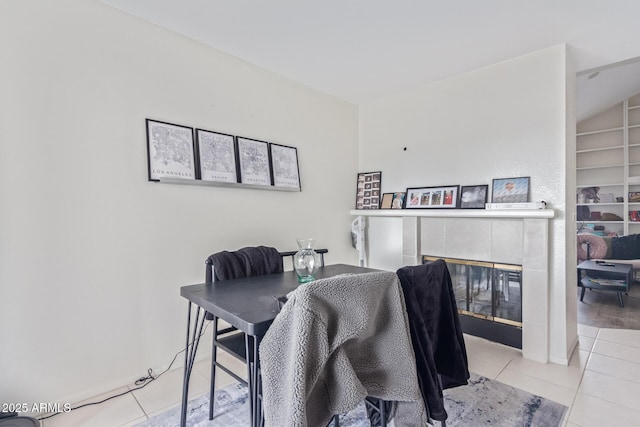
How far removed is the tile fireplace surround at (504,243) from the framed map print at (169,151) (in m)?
2.00

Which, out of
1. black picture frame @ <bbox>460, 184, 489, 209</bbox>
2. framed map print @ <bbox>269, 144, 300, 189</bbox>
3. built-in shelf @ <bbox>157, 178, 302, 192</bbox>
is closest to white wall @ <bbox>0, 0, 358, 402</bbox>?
built-in shelf @ <bbox>157, 178, 302, 192</bbox>

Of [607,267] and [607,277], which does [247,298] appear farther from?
[607,267]

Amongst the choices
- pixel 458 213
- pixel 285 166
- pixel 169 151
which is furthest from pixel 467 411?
pixel 169 151

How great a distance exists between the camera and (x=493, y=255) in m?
2.62

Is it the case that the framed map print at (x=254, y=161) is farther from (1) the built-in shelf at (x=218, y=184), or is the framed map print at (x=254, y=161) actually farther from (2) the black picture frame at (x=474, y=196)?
(2) the black picture frame at (x=474, y=196)

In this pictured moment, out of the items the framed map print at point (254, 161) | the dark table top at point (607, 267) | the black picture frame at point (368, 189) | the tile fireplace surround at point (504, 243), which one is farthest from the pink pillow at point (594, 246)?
the framed map print at point (254, 161)

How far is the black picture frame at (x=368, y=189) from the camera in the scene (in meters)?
3.47

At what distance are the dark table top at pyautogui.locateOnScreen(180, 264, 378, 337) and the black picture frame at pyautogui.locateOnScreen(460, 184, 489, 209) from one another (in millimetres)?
1496

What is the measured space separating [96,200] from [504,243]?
2.91 m

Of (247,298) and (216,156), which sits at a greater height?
(216,156)

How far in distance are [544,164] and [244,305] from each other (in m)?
2.42

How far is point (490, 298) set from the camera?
2.72 metres

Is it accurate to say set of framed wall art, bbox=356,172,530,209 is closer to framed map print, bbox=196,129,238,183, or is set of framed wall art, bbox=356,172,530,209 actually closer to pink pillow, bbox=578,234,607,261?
framed map print, bbox=196,129,238,183

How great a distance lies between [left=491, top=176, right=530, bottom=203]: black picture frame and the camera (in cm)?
248
